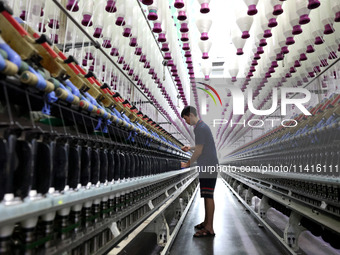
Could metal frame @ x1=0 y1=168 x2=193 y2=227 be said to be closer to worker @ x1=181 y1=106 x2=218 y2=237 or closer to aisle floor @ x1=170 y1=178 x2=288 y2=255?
aisle floor @ x1=170 y1=178 x2=288 y2=255

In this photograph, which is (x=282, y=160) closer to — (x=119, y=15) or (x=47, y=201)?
(x=119, y=15)

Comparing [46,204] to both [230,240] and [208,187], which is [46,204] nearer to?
[208,187]

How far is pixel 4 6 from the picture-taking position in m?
1.04

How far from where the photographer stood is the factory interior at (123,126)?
1.02 meters

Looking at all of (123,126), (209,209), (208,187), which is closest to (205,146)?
(208,187)

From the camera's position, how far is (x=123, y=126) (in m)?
2.13

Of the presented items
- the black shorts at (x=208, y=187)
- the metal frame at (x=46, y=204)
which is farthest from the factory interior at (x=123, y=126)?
the black shorts at (x=208, y=187)

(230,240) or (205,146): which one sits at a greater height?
(205,146)

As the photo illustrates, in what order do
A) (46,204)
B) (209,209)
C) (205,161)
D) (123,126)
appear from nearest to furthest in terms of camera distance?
1. (46,204)
2. (123,126)
3. (209,209)
4. (205,161)

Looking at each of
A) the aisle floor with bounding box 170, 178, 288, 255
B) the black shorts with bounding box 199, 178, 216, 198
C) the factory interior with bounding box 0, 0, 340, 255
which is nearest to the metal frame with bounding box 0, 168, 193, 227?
the factory interior with bounding box 0, 0, 340, 255

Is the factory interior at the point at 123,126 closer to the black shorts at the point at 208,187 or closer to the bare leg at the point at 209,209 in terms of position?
the bare leg at the point at 209,209

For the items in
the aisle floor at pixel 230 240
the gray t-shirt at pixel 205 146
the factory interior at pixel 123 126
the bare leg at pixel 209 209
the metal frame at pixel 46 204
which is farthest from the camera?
the gray t-shirt at pixel 205 146

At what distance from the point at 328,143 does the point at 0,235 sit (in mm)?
2385

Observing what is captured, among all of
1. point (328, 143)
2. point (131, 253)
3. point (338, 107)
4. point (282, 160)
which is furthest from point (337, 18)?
point (131, 253)
